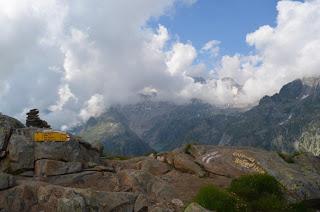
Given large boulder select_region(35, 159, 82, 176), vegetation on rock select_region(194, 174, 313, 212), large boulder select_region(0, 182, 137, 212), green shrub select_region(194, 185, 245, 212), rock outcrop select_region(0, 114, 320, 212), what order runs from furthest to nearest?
1. large boulder select_region(35, 159, 82, 176)
2. rock outcrop select_region(0, 114, 320, 212)
3. vegetation on rock select_region(194, 174, 313, 212)
4. green shrub select_region(194, 185, 245, 212)
5. large boulder select_region(0, 182, 137, 212)

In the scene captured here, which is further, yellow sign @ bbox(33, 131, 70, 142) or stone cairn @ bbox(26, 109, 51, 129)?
stone cairn @ bbox(26, 109, 51, 129)

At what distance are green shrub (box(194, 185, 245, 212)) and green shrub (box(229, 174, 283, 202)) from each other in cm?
212

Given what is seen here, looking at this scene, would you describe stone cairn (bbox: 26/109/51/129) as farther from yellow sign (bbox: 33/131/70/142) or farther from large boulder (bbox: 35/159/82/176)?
large boulder (bbox: 35/159/82/176)

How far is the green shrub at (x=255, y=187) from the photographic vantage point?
35.0 meters

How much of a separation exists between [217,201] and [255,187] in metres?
5.15

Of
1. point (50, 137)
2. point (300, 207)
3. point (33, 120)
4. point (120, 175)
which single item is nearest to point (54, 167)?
point (50, 137)

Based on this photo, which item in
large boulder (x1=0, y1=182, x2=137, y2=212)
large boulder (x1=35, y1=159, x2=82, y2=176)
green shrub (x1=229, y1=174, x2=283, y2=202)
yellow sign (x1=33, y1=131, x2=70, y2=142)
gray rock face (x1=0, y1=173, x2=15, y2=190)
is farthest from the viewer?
yellow sign (x1=33, y1=131, x2=70, y2=142)

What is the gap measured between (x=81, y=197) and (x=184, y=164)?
16182 millimetres

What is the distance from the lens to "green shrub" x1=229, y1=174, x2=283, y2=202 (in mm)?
34969

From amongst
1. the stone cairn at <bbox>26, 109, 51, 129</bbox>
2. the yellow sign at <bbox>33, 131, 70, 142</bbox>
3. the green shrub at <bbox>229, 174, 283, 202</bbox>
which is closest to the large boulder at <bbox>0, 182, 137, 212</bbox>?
the yellow sign at <bbox>33, 131, 70, 142</bbox>

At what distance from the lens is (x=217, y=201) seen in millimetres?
31875

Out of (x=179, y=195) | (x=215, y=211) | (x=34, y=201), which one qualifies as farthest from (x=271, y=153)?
(x=34, y=201)

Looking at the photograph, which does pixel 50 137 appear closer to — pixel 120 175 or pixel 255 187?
pixel 120 175

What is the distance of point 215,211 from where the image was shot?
102 feet
